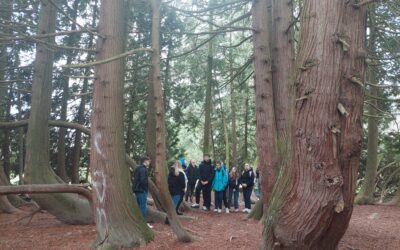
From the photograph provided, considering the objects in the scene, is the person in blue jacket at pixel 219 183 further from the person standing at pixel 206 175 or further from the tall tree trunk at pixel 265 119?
the tall tree trunk at pixel 265 119

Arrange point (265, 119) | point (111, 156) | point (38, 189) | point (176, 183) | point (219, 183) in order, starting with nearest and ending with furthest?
point (111, 156), point (265, 119), point (38, 189), point (176, 183), point (219, 183)

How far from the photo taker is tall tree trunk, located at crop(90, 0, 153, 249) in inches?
293

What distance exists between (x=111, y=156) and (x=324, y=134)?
192 inches

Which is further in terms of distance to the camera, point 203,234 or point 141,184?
point 141,184

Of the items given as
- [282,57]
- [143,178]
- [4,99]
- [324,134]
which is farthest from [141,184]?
[4,99]

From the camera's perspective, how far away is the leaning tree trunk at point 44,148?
9.99m

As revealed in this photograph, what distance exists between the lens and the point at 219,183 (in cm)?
1308

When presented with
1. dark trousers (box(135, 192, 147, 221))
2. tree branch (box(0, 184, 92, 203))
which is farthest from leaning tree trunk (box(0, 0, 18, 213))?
dark trousers (box(135, 192, 147, 221))

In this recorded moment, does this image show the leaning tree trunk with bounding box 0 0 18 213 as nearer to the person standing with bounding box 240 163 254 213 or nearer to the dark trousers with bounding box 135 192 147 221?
the dark trousers with bounding box 135 192 147 221

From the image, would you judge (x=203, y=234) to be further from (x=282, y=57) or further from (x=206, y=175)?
(x=206, y=175)

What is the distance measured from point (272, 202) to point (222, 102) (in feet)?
84.5

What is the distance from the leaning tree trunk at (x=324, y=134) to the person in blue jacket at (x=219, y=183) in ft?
29.9

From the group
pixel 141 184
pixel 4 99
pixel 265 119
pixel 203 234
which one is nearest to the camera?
pixel 265 119

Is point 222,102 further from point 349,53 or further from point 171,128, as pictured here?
point 349,53
